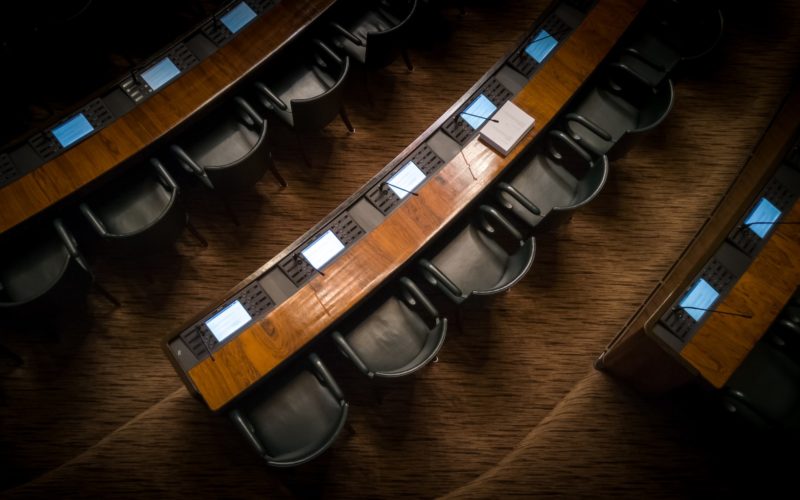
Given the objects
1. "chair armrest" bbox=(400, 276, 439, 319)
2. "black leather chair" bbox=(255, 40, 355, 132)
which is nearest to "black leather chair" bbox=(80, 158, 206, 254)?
"black leather chair" bbox=(255, 40, 355, 132)

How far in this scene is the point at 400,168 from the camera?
262 cm

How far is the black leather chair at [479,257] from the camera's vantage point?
2578mm

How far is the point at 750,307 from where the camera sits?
246 centimetres

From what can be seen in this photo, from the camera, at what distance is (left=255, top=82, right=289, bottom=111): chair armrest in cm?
281

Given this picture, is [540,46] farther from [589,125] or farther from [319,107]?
[319,107]

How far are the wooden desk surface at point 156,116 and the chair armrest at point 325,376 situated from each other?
118cm

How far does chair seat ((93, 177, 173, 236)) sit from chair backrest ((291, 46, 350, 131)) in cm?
69

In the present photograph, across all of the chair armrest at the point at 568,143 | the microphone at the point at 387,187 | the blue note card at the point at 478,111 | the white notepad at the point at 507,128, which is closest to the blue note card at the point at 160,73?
the microphone at the point at 387,187

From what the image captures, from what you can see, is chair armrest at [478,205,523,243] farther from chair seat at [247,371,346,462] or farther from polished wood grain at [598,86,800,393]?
chair seat at [247,371,346,462]

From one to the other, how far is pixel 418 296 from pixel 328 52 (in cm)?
127

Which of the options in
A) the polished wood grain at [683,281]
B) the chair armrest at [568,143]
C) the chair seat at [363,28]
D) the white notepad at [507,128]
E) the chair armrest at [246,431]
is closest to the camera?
the chair armrest at [246,431]

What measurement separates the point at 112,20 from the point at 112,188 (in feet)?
3.61

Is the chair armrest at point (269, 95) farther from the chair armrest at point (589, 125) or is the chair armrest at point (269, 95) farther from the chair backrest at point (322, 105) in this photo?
the chair armrest at point (589, 125)

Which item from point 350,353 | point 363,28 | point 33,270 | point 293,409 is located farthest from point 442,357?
point 33,270
